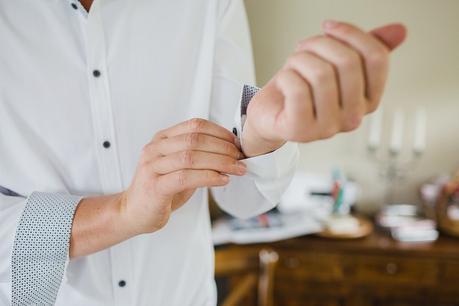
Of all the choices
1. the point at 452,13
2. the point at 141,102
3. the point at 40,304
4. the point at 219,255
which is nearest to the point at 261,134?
the point at 141,102

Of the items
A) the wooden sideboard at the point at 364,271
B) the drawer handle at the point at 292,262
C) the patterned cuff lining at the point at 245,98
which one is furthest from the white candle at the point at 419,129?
the patterned cuff lining at the point at 245,98

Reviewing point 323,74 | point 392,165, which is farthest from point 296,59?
point 392,165

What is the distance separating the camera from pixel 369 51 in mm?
357

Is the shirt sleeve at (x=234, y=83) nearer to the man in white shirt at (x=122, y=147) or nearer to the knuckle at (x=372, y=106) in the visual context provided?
the man in white shirt at (x=122, y=147)

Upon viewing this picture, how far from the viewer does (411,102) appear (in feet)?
6.31

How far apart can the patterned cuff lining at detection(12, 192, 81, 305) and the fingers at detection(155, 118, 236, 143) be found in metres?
0.18

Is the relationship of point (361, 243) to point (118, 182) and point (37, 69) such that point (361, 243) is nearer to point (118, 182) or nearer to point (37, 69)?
point (118, 182)

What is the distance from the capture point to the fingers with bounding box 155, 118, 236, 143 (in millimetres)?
533

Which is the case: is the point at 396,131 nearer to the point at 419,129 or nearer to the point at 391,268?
the point at 419,129

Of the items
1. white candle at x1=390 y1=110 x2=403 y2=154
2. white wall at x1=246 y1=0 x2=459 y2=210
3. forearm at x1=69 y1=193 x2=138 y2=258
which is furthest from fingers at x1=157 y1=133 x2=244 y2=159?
white candle at x1=390 y1=110 x2=403 y2=154

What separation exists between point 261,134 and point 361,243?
1407mm

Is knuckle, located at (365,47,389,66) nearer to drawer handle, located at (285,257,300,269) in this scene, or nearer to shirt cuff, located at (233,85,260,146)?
shirt cuff, located at (233,85,260,146)

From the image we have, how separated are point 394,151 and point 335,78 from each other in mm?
1699

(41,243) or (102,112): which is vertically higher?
(102,112)
